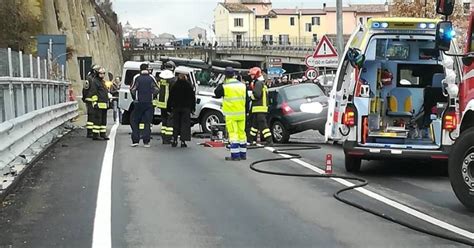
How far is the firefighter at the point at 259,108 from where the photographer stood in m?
16.4

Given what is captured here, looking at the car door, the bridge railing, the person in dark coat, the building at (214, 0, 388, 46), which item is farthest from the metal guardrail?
the building at (214, 0, 388, 46)

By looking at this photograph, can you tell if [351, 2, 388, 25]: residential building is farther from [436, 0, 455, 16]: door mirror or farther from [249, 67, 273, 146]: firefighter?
[436, 0, 455, 16]: door mirror

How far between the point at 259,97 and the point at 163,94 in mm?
2324

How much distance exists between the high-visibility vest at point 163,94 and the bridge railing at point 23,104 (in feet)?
8.52

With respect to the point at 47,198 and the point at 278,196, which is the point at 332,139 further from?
the point at 47,198

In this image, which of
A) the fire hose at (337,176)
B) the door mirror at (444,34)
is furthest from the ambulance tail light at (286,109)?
the door mirror at (444,34)

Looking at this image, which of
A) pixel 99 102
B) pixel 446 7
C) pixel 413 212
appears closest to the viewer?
pixel 446 7

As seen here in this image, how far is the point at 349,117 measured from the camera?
37.3ft

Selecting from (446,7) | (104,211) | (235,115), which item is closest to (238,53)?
(235,115)

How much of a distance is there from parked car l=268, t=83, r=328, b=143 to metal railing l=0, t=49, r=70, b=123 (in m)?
5.73

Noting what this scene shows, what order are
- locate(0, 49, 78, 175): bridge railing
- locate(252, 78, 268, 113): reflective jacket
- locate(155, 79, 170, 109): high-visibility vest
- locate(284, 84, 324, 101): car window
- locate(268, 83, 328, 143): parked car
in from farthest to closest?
locate(284, 84, 324, 101): car window < locate(268, 83, 328, 143): parked car < locate(155, 79, 170, 109): high-visibility vest < locate(252, 78, 268, 113): reflective jacket < locate(0, 49, 78, 175): bridge railing

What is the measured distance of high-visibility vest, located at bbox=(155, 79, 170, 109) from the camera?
54.3 feet

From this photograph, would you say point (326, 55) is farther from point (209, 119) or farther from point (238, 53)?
point (238, 53)

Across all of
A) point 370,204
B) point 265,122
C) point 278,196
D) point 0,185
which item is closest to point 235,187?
point 278,196
